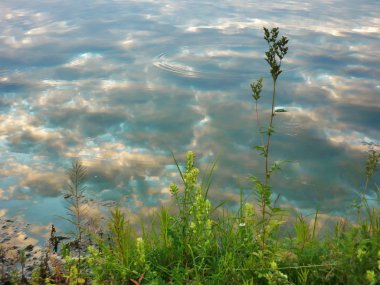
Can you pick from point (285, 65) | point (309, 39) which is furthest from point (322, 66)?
point (309, 39)

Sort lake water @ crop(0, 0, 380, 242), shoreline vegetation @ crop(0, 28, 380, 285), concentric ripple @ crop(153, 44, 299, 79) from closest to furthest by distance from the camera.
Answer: shoreline vegetation @ crop(0, 28, 380, 285) < lake water @ crop(0, 0, 380, 242) < concentric ripple @ crop(153, 44, 299, 79)

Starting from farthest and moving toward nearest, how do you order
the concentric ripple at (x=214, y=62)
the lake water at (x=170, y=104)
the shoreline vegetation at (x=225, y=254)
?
the concentric ripple at (x=214, y=62) → the lake water at (x=170, y=104) → the shoreline vegetation at (x=225, y=254)

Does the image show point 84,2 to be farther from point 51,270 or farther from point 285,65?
point 51,270

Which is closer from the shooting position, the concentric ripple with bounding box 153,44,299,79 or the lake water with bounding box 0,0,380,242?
the lake water with bounding box 0,0,380,242

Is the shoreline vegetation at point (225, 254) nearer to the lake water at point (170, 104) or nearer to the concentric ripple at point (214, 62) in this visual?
the lake water at point (170, 104)

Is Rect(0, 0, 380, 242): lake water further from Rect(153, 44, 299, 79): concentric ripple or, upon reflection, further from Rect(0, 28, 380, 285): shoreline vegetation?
Rect(0, 28, 380, 285): shoreline vegetation

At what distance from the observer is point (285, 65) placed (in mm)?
8523

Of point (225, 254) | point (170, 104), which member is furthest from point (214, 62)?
point (225, 254)

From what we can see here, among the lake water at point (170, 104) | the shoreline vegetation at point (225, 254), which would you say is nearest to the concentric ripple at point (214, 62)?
the lake water at point (170, 104)

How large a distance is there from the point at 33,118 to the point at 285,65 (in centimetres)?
427

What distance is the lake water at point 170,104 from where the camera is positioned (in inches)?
209

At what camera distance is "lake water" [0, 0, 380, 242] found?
5.31m

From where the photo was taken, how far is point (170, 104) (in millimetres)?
7008

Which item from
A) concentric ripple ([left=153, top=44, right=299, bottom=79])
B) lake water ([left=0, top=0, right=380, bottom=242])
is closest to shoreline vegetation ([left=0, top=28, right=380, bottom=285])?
lake water ([left=0, top=0, right=380, bottom=242])
